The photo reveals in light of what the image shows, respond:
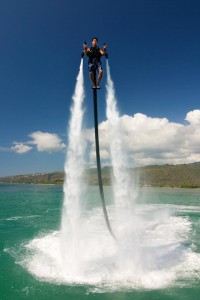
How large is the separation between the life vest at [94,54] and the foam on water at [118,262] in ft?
42.5

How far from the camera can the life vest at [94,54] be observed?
42.2ft

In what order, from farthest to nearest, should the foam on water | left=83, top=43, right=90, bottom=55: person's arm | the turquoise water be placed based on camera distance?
the foam on water → the turquoise water → left=83, top=43, right=90, bottom=55: person's arm

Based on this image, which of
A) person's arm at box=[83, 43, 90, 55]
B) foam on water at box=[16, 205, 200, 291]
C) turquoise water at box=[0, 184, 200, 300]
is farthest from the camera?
foam on water at box=[16, 205, 200, 291]

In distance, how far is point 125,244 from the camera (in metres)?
21.8

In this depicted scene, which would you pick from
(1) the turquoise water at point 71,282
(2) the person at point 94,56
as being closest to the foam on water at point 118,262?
(1) the turquoise water at point 71,282

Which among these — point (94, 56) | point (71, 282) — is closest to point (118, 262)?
point (71, 282)

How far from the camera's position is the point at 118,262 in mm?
20281

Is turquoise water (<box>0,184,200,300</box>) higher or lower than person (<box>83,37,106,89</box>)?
lower

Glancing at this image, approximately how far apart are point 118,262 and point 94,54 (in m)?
14.7

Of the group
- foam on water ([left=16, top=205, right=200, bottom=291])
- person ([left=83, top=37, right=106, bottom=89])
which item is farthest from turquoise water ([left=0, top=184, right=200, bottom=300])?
person ([left=83, top=37, right=106, bottom=89])

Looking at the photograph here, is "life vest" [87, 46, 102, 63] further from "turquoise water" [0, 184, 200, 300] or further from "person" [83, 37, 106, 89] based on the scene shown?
"turquoise water" [0, 184, 200, 300]

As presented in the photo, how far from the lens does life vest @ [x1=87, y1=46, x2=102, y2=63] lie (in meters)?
12.9

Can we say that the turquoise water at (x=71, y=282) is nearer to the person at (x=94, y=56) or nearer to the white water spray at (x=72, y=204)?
the white water spray at (x=72, y=204)

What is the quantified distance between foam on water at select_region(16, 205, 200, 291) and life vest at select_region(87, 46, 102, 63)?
12962mm
